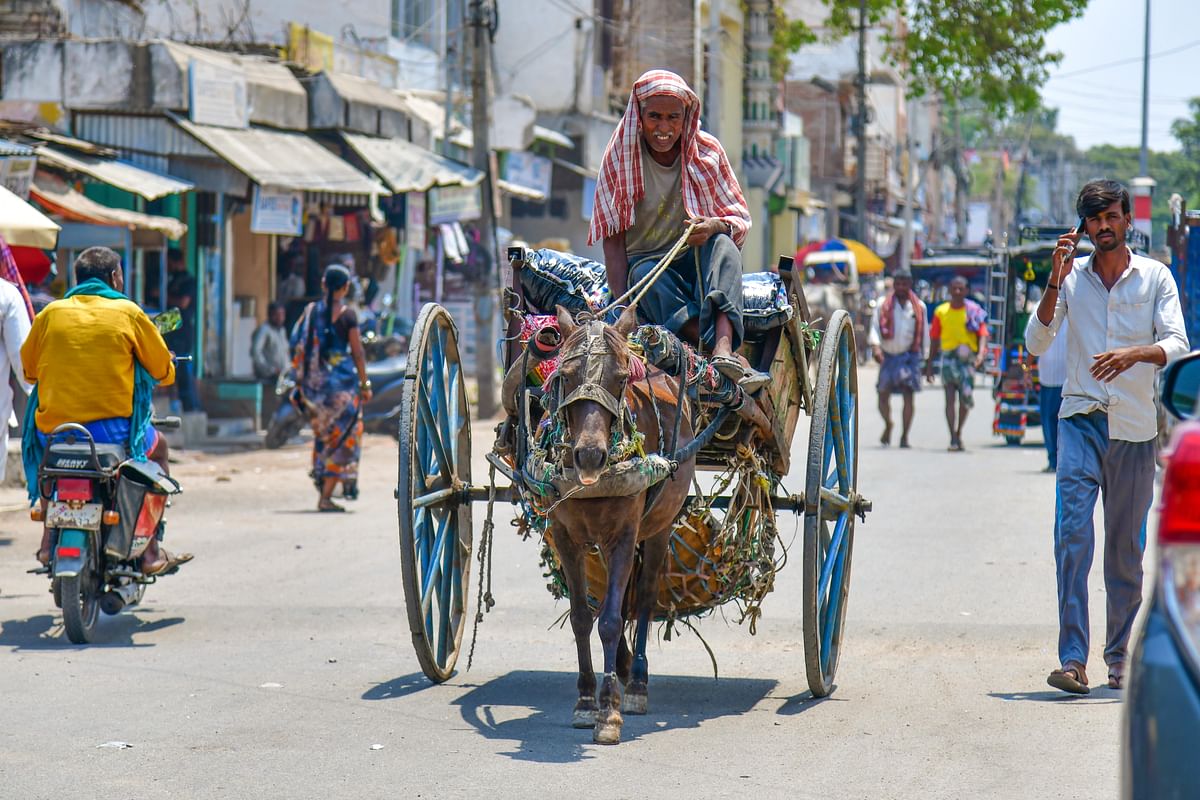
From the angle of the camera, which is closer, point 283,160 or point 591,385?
point 591,385

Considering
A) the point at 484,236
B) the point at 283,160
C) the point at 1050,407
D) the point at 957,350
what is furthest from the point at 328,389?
the point at 484,236

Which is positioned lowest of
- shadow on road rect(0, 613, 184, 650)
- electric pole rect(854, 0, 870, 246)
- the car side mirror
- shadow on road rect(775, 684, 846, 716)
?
shadow on road rect(0, 613, 184, 650)

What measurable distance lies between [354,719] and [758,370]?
7.17 feet

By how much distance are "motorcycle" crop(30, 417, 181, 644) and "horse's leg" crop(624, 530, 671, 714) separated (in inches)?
110

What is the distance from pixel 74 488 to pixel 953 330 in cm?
1308

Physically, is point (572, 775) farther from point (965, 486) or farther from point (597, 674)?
point (965, 486)

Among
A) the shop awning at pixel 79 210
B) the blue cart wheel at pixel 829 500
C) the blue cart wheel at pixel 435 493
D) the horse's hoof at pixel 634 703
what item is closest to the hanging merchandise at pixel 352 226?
the shop awning at pixel 79 210

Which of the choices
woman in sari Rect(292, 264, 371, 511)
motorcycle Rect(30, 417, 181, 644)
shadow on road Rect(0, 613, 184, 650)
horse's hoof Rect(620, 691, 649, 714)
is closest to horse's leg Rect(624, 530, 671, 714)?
horse's hoof Rect(620, 691, 649, 714)

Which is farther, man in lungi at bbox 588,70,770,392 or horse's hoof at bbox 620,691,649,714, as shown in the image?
man in lungi at bbox 588,70,770,392

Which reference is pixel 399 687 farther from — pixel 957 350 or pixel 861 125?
pixel 861 125

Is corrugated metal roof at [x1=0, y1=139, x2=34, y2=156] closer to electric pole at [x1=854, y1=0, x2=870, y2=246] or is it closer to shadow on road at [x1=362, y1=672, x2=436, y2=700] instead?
shadow on road at [x1=362, y1=672, x2=436, y2=700]

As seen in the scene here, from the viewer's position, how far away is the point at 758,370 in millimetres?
7125

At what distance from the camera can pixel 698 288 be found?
6.97 meters

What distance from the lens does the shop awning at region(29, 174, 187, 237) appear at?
14.2 metres
